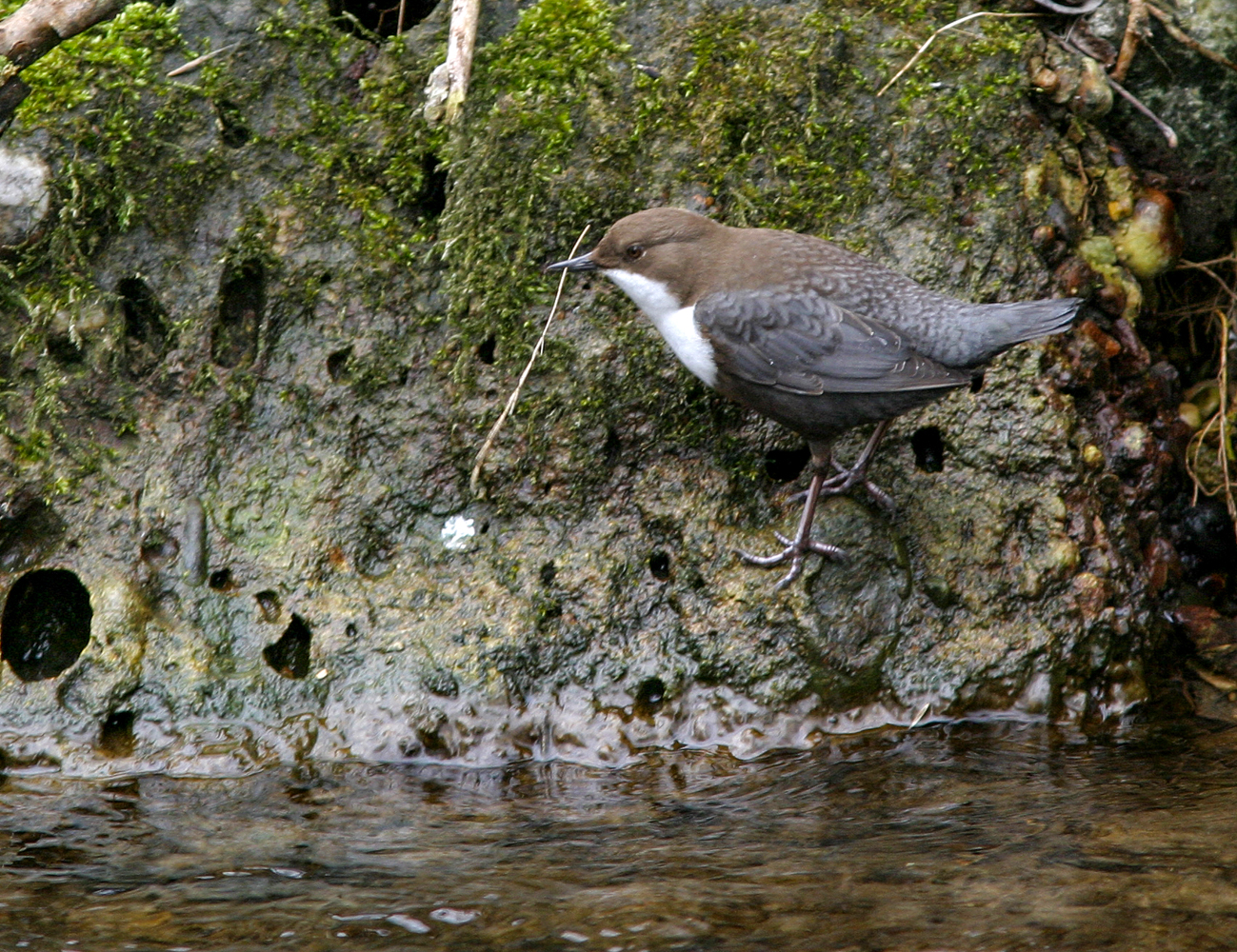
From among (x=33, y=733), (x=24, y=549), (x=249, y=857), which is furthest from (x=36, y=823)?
(x=24, y=549)

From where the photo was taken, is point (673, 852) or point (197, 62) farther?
point (197, 62)

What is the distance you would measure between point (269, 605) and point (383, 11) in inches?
92.5

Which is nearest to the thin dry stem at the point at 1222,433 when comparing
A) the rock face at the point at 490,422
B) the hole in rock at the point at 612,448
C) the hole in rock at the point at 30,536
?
the rock face at the point at 490,422

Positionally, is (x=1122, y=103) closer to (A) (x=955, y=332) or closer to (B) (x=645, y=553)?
(A) (x=955, y=332)

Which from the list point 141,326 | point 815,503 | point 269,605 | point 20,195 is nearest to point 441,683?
point 269,605

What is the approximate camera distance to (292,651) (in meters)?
3.63

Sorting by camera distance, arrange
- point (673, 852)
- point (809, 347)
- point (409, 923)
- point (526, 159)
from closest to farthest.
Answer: point (409, 923) < point (673, 852) < point (809, 347) < point (526, 159)

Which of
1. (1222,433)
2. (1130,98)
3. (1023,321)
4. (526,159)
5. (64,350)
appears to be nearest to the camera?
(1023,321)

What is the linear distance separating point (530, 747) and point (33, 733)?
1.52m

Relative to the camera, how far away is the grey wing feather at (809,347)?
3.42 metres

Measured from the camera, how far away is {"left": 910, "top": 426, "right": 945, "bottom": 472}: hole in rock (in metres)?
3.85

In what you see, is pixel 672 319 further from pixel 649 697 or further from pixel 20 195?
pixel 20 195

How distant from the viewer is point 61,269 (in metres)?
3.82

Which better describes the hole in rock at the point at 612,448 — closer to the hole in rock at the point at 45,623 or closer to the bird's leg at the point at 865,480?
the bird's leg at the point at 865,480
